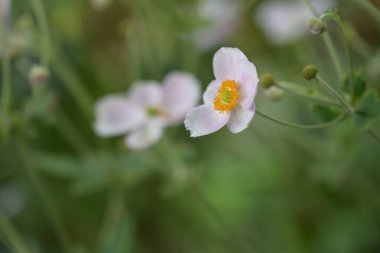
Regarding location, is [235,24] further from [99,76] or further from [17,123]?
[17,123]

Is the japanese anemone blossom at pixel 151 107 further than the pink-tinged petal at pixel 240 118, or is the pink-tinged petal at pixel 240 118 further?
the japanese anemone blossom at pixel 151 107

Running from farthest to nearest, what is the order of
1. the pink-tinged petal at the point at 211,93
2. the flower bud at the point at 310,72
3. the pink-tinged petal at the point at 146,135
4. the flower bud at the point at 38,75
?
the pink-tinged petal at the point at 146,135, the flower bud at the point at 38,75, the pink-tinged petal at the point at 211,93, the flower bud at the point at 310,72

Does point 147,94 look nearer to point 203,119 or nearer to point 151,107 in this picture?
point 151,107

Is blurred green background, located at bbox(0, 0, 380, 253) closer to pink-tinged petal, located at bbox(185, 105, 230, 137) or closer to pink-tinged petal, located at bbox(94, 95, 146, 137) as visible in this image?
pink-tinged petal, located at bbox(94, 95, 146, 137)

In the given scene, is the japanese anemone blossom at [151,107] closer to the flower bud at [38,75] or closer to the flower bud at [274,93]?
the flower bud at [38,75]

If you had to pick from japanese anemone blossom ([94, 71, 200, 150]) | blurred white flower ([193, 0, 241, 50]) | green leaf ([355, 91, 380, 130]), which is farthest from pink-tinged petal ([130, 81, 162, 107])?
green leaf ([355, 91, 380, 130])

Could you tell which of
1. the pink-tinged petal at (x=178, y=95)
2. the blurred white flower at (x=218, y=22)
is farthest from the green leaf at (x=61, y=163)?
the blurred white flower at (x=218, y=22)

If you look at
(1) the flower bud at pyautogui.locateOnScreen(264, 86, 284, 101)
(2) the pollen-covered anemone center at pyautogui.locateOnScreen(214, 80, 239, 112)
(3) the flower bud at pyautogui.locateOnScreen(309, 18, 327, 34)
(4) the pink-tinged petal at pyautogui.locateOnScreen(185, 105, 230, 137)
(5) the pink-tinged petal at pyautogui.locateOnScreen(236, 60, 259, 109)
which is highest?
(3) the flower bud at pyautogui.locateOnScreen(309, 18, 327, 34)
